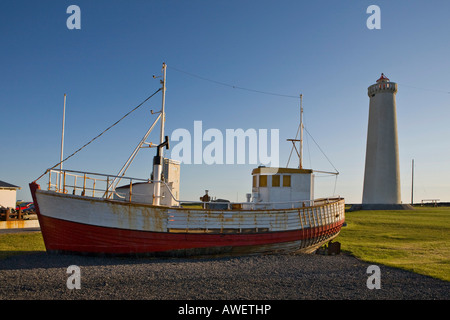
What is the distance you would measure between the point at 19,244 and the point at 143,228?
332 inches

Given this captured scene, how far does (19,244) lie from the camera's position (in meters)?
17.0

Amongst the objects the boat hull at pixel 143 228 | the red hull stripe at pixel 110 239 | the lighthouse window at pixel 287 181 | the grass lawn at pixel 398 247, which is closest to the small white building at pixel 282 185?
the lighthouse window at pixel 287 181

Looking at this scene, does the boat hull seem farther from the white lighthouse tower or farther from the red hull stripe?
the white lighthouse tower

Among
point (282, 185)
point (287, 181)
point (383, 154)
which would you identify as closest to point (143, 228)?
point (282, 185)

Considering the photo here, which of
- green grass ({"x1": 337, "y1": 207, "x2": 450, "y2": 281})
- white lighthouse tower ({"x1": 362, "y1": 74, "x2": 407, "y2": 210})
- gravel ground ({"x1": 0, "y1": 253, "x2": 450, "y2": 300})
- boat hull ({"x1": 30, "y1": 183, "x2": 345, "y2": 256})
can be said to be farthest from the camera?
white lighthouse tower ({"x1": 362, "y1": 74, "x2": 407, "y2": 210})

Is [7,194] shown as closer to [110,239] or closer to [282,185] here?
[110,239]

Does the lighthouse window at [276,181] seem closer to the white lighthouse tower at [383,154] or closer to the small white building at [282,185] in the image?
the small white building at [282,185]

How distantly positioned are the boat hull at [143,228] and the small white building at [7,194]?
1965 cm

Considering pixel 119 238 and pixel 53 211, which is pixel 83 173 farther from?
pixel 119 238

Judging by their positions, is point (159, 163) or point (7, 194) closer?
point (159, 163)

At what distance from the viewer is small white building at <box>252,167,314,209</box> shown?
18.1 meters

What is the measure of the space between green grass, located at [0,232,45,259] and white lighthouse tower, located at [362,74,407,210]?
42.9 metres

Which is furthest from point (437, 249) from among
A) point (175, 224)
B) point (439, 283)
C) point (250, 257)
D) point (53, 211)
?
point (53, 211)

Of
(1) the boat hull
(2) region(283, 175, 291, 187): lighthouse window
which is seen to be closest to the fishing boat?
(1) the boat hull
